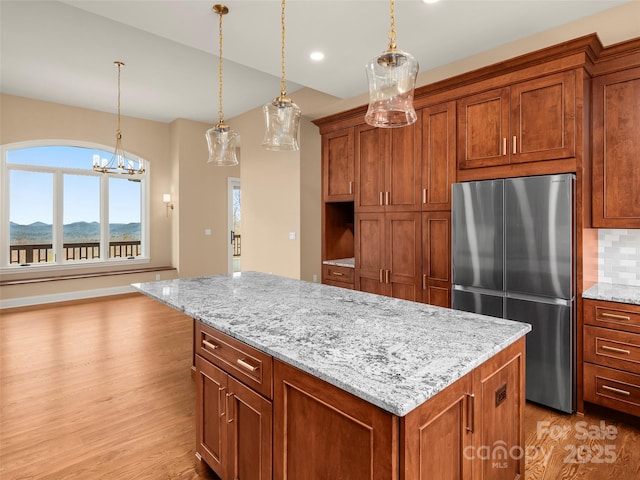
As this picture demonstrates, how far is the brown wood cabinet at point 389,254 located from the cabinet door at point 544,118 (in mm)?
1053

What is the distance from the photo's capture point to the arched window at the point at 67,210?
225 inches

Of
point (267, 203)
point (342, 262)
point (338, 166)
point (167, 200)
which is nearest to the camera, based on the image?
point (338, 166)

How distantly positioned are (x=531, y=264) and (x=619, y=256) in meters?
0.78

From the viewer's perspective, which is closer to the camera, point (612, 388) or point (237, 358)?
point (237, 358)

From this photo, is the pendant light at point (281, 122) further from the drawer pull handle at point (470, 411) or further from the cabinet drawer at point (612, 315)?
the cabinet drawer at point (612, 315)

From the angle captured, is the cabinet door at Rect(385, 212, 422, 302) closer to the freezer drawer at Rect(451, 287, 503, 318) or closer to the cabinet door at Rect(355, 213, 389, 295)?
the cabinet door at Rect(355, 213, 389, 295)

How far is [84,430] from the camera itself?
2.40 metres

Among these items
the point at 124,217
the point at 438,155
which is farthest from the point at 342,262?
the point at 124,217

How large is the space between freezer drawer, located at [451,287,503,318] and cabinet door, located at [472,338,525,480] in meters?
1.32

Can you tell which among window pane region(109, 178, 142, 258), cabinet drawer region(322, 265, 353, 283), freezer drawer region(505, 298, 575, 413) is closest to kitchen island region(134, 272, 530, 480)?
freezer drawer region(505, 298, 575, 413)

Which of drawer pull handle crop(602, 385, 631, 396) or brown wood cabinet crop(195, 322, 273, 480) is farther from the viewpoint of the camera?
drawer pull handle crop(602, 385, 631, 396)

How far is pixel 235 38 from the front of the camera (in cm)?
287

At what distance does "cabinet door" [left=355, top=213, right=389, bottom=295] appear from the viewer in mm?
3732

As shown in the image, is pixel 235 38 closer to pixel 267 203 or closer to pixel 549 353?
pixel 267 203
